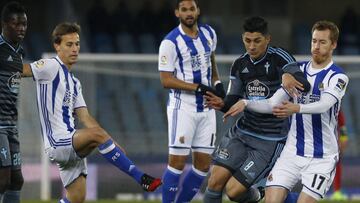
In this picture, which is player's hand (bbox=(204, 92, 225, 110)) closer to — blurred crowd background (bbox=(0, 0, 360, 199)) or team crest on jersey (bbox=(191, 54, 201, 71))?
team crest on jersey (bbox=(191, 54, 201, 71))

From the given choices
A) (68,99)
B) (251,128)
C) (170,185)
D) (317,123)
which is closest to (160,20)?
(170,185)

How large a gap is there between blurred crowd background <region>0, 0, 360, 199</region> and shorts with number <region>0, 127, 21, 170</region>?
228 inches

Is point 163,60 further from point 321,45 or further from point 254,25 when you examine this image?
point 321,45

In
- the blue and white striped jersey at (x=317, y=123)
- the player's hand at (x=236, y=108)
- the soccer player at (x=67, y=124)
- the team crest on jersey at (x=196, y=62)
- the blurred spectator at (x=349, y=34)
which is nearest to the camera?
the blue and white striped jersey at (x=317, y=123)

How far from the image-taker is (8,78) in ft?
31.7

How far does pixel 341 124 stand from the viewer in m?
14.9

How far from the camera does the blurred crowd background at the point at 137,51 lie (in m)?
16.3

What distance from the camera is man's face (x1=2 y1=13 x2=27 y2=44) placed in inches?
383

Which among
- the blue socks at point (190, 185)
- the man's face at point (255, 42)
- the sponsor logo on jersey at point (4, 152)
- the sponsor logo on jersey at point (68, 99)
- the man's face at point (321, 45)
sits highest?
the man's face at point (321, 45)

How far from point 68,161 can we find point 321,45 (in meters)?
2.50

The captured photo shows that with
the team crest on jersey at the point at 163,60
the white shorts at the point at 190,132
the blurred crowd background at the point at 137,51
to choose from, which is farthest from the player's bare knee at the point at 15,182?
the blurred crowd background at the point at 137,51

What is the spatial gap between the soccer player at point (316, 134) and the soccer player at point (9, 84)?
2345mm

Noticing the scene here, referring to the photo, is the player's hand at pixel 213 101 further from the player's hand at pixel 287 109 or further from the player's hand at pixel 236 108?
the player's hand at pixel 287 109

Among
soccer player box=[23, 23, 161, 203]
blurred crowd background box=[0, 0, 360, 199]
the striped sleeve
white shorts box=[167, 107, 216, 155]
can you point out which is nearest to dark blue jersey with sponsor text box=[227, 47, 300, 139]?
white shorts box=[167, 107, 216, 155]
